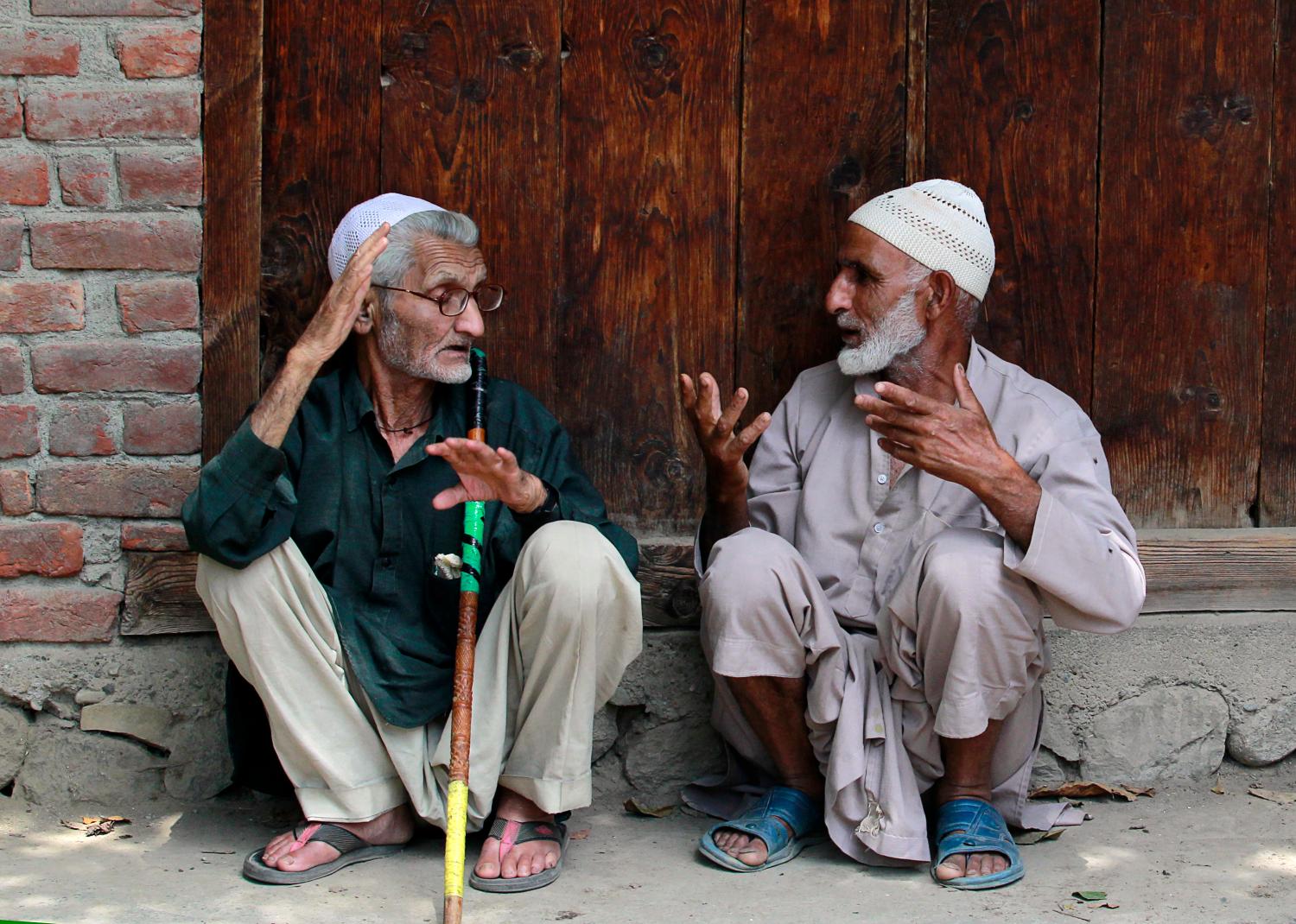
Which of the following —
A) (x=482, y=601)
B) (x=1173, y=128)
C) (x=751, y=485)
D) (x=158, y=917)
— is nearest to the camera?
(x=158, y=917)

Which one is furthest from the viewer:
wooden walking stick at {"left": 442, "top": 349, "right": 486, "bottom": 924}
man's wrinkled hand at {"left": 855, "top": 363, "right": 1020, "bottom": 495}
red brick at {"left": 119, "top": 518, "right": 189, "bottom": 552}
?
red brick at {"left": 119, "top": 518, "right": 189, "bottom": 552}

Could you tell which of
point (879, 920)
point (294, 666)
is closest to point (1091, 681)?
point (879, 920)

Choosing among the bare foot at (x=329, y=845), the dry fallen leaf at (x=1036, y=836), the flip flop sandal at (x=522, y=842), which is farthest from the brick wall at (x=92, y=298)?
the dry fallen leaf at (x=1036, y=836)

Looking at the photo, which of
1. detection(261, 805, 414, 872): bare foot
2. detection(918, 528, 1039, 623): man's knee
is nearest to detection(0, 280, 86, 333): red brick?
detection(261, 805, 414, 872): bare foot

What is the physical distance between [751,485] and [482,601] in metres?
0.69

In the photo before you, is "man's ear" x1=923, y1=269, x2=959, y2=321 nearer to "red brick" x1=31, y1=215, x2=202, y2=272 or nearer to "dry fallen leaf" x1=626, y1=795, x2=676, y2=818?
"dry fallen leaf" x1=626, y1=795, x2=676, y2=818

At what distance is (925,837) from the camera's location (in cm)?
307

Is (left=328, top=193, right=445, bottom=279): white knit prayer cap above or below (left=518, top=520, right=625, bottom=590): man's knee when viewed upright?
above

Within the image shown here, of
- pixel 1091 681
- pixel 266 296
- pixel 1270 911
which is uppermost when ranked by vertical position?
pixel 266 296

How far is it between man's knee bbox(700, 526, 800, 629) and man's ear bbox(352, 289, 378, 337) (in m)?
0.90

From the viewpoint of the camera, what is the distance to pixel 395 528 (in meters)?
3.21

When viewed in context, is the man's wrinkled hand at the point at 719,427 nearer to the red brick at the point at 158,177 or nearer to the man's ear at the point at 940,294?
the man's ear at the point at 940,294

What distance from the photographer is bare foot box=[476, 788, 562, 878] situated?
9.88ft

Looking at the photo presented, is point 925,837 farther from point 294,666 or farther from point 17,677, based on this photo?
point 17,677
